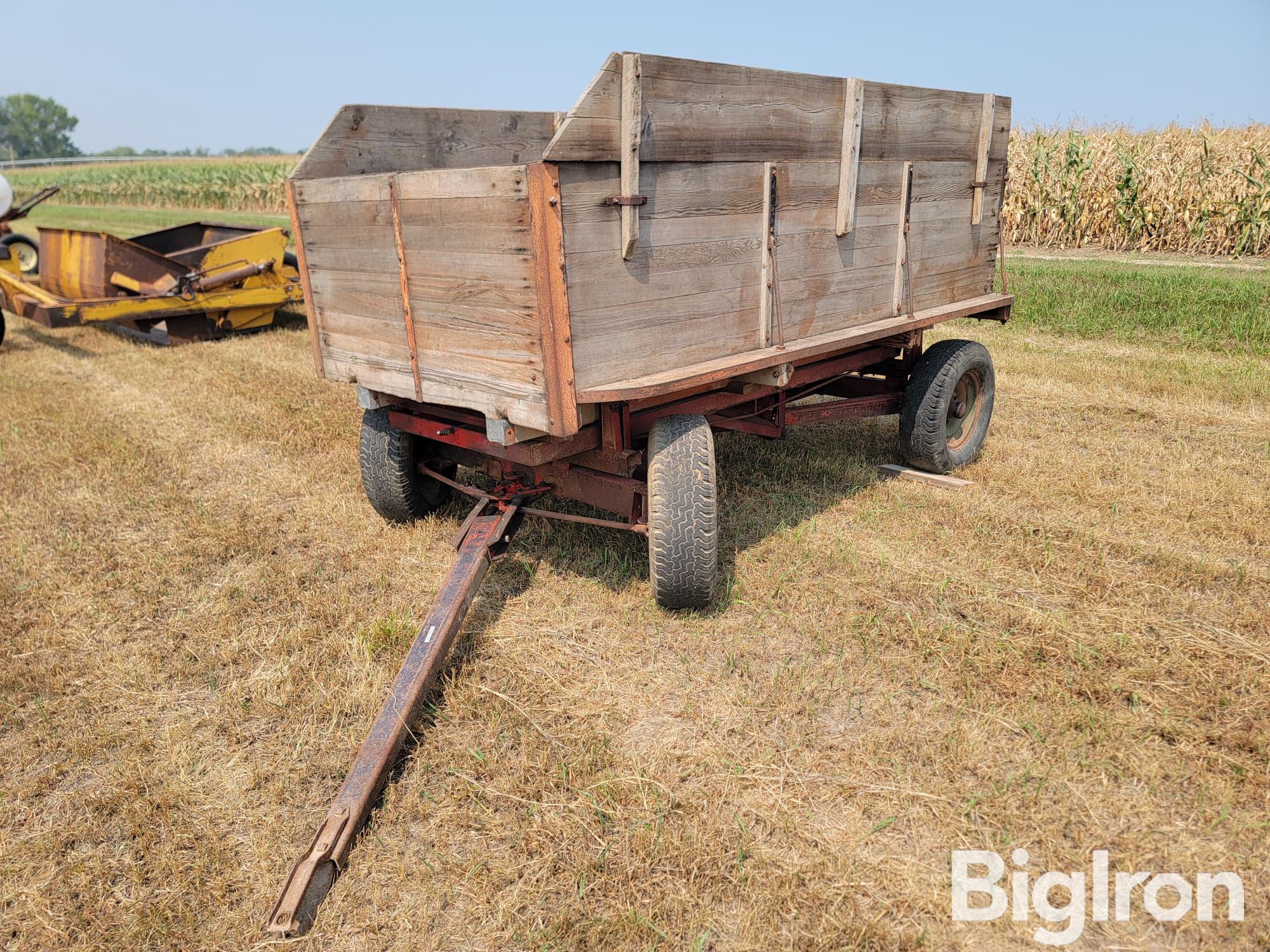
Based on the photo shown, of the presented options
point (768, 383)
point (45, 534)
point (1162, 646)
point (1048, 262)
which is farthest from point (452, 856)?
Answer: point (1048, 262)

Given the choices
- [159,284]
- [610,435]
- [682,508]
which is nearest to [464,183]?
[610,435]

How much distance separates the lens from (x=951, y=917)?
7.32 ft

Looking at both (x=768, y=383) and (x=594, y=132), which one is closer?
(x=594, y=132)

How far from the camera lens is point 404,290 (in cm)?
341

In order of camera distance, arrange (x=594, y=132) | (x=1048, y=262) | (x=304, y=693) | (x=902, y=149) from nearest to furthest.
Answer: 1. (x=594, y=132)
2. (x=304, y=693)
3. (x=902, y=149)
4. (x=1048, y=262)

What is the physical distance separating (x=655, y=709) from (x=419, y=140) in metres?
3.15

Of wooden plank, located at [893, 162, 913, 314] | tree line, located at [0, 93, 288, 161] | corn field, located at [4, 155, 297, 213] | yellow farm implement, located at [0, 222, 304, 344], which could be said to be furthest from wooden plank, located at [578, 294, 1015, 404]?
tree line, located at [0, 93, 288, 161]

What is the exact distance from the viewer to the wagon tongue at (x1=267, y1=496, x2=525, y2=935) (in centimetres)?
232

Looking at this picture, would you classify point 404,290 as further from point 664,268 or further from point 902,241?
point 902,241

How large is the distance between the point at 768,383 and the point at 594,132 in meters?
1.40

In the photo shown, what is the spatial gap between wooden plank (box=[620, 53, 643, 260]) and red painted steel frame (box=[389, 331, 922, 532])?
2.32 feet

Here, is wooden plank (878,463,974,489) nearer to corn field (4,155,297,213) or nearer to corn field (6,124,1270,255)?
corn field (6,124,1270,255)

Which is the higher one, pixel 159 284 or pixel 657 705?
pixel 159 284

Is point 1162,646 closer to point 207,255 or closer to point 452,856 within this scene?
point 452,856
